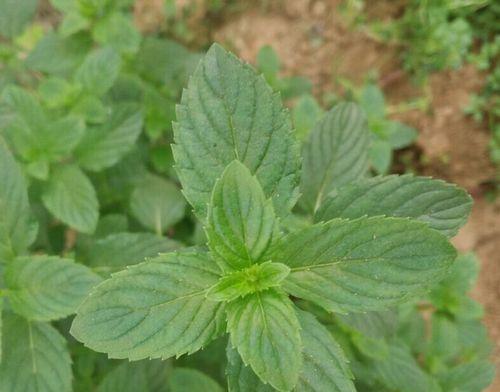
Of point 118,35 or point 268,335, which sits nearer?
point 268,335

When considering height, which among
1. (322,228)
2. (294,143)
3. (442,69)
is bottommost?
(442,69)

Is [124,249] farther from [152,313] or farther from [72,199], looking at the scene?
[152,313]

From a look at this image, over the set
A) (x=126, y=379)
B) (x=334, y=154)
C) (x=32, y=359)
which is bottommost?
(x=126, y=379)

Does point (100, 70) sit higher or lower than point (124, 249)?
higher

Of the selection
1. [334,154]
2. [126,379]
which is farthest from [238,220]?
[126,379]

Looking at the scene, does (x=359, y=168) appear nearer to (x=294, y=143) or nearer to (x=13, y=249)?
(x=294, y=143)

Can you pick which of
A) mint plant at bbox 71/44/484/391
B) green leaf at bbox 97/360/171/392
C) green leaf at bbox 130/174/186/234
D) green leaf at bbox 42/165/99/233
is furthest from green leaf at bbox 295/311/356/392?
green leaf at bbox 130/174/186/234

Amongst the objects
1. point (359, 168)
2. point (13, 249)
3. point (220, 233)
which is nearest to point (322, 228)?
point (220, 233)

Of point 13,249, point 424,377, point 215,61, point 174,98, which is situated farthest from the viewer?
point 174,98

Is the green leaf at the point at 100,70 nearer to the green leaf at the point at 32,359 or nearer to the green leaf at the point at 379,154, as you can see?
the green leaf at the point at 32,359
